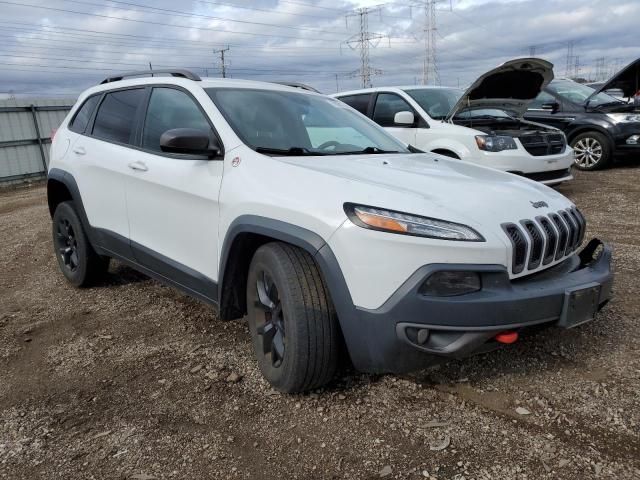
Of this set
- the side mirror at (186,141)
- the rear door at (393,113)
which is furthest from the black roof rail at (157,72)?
the rear door at (393,113)

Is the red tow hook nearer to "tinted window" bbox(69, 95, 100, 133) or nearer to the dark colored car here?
"tinted window" bbox(69, 95, 100, 133)

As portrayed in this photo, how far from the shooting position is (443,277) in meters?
2.25

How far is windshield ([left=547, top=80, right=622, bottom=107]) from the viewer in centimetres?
1014

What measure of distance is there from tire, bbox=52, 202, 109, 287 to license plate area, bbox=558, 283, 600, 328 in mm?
3588

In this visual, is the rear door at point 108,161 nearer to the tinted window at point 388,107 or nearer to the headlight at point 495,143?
the tinted window at point 388,107

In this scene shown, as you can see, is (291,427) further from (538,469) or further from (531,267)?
(531,267)

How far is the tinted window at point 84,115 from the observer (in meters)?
4.42

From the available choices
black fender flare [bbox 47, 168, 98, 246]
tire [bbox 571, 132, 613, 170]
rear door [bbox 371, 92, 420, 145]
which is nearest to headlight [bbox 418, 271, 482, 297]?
black fender flare [bbox 47, 168, 98, 246]

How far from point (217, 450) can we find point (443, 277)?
1.26 metres

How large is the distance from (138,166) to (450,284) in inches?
89.2

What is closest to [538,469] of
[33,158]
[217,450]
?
[217,450]

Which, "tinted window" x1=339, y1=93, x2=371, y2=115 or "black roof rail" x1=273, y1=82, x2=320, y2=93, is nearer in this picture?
"black roof rail" x1=273, y1=82, x2=320, y2=93

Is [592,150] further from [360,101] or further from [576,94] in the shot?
[360,101]

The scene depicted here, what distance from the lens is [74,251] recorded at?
15.3ft
